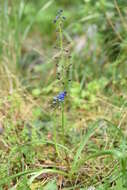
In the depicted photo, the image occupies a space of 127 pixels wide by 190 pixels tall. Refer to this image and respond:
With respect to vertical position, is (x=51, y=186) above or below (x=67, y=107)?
below

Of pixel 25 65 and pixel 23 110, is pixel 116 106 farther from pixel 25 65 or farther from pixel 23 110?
pixel 25 65

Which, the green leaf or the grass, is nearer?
the green leaf

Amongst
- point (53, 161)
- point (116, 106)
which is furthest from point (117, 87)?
point (53, 161)

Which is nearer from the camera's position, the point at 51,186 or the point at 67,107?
the point at 51,186

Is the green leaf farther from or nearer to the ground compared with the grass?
nearer to the ground

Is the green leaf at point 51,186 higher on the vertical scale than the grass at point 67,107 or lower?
lower

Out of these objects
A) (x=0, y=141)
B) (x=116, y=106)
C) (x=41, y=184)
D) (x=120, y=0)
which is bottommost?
(x=41, y=184)

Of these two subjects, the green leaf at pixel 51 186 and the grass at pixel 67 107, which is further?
the grass at pixel 67 107

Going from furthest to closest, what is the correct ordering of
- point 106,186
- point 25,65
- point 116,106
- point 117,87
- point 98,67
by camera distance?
point 25,65 → point 98,67 → point 117,87 → point 116,106 → point 106,186
